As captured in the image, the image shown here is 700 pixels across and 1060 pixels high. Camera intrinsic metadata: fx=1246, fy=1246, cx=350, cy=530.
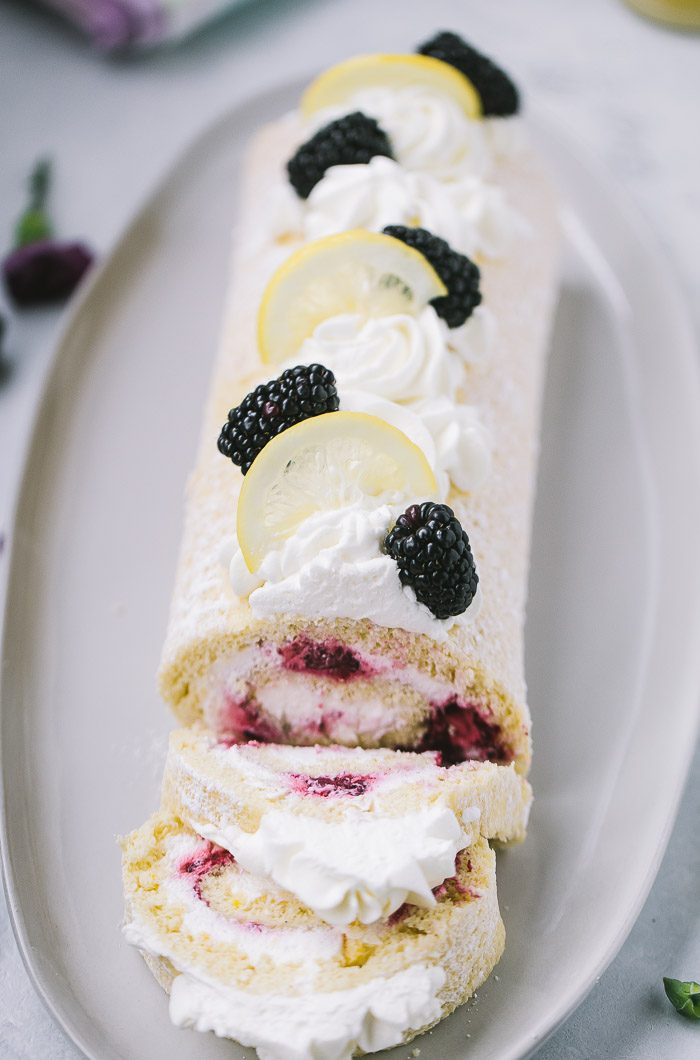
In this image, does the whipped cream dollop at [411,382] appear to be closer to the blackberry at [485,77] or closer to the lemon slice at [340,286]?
the lemon slice at [340,286]

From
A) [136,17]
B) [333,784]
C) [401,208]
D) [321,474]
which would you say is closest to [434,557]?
[321,474]

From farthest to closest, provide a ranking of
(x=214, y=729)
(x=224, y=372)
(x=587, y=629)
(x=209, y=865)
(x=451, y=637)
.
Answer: (x=224, y=372) → (x=587, y=629) → (x=214, y=729) → (x=451, y=637) → (x=209, y=865)

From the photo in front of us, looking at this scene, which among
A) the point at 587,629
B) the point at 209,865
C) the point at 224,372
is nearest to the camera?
the point at 209,865

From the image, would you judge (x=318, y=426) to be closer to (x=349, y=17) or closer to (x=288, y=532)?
(x=288, y=532)

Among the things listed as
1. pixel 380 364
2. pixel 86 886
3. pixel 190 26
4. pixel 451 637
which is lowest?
pixel 86 886

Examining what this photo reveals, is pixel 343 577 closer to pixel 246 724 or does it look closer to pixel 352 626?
pixel 352 626

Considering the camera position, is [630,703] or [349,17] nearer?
[630,703]

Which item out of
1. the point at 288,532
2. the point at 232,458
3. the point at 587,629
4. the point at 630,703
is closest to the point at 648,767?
the point at 630,703
